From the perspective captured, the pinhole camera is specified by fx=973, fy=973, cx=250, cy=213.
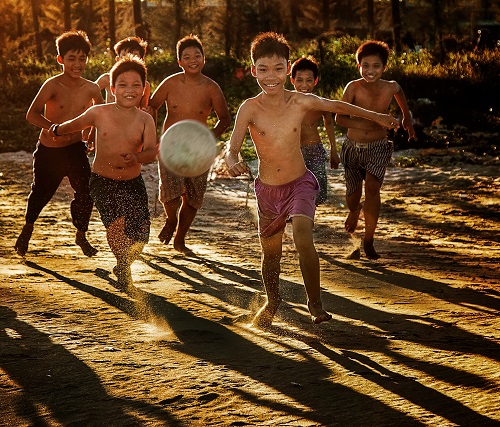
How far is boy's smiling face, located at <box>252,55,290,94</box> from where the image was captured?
5.51m

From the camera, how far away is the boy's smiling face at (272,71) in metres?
5.51

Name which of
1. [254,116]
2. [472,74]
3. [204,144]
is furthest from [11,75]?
[254,116]

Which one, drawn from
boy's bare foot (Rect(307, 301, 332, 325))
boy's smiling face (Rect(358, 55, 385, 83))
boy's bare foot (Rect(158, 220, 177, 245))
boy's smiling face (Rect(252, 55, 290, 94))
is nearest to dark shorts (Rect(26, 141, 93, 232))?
boy's bare foot (Rect(158, 220, 177, 245))

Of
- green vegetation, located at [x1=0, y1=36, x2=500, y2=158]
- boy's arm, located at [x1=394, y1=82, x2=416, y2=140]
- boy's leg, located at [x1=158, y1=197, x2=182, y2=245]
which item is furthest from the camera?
green vegetation, located at [x1=0, y1=36, x2=500, y2=158]

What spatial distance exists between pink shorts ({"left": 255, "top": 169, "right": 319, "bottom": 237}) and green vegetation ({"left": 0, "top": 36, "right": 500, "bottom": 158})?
10988mm

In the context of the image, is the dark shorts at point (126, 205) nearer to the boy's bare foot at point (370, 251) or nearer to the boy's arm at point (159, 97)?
the boy's arm at point (159, 97)

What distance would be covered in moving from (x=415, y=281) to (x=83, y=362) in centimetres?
319

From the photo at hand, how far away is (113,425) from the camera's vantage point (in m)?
3.75

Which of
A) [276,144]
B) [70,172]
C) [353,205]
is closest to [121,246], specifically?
[70,172]

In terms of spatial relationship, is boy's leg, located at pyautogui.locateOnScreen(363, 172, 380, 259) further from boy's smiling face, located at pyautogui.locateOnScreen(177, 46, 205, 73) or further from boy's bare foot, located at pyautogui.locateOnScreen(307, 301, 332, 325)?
boy's bare foot, located at pyautogui.locateOnScreen(307, 301, 332, 325)

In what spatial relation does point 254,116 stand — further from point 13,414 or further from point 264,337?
point 13,414

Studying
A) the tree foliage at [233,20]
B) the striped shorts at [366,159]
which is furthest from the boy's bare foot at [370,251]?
the tree foliage at [233,20]

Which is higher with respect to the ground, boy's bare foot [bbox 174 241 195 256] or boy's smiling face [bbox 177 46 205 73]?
boy's smiling face [bbox 177 46 205 73]

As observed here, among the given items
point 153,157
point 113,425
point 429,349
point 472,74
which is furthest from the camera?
point 472,74
